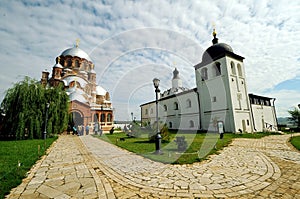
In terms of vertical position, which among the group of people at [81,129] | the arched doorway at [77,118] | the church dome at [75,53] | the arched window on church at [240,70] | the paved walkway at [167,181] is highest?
the church dome at [75,53]

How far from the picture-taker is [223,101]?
21766 mm

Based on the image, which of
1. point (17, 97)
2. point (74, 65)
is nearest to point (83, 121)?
point (17, 97)

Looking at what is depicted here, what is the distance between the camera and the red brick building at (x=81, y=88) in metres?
27.0

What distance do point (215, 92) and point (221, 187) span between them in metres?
21.8

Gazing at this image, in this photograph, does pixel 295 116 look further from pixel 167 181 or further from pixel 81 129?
pixel 81 129

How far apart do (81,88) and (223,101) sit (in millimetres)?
28650

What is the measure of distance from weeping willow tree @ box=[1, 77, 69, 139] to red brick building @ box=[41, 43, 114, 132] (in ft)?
33.7

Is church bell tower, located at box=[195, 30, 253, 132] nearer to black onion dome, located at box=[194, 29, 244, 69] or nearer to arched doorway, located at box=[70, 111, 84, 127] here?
black onion dome, located at box=[194, 29, 244, 69]

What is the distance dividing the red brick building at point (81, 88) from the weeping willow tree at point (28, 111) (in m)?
10.3

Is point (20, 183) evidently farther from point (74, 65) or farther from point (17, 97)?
point (74, 65)

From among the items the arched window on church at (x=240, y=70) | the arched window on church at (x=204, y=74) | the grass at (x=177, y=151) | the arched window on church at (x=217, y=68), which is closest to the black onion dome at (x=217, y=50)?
the arched window on church at (x=217, y=68)

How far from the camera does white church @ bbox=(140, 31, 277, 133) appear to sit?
21344mm

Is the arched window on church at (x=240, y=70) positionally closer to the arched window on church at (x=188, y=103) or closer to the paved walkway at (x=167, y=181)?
the arched window on church at (x=188, y=103)

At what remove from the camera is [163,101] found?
35812 mm
